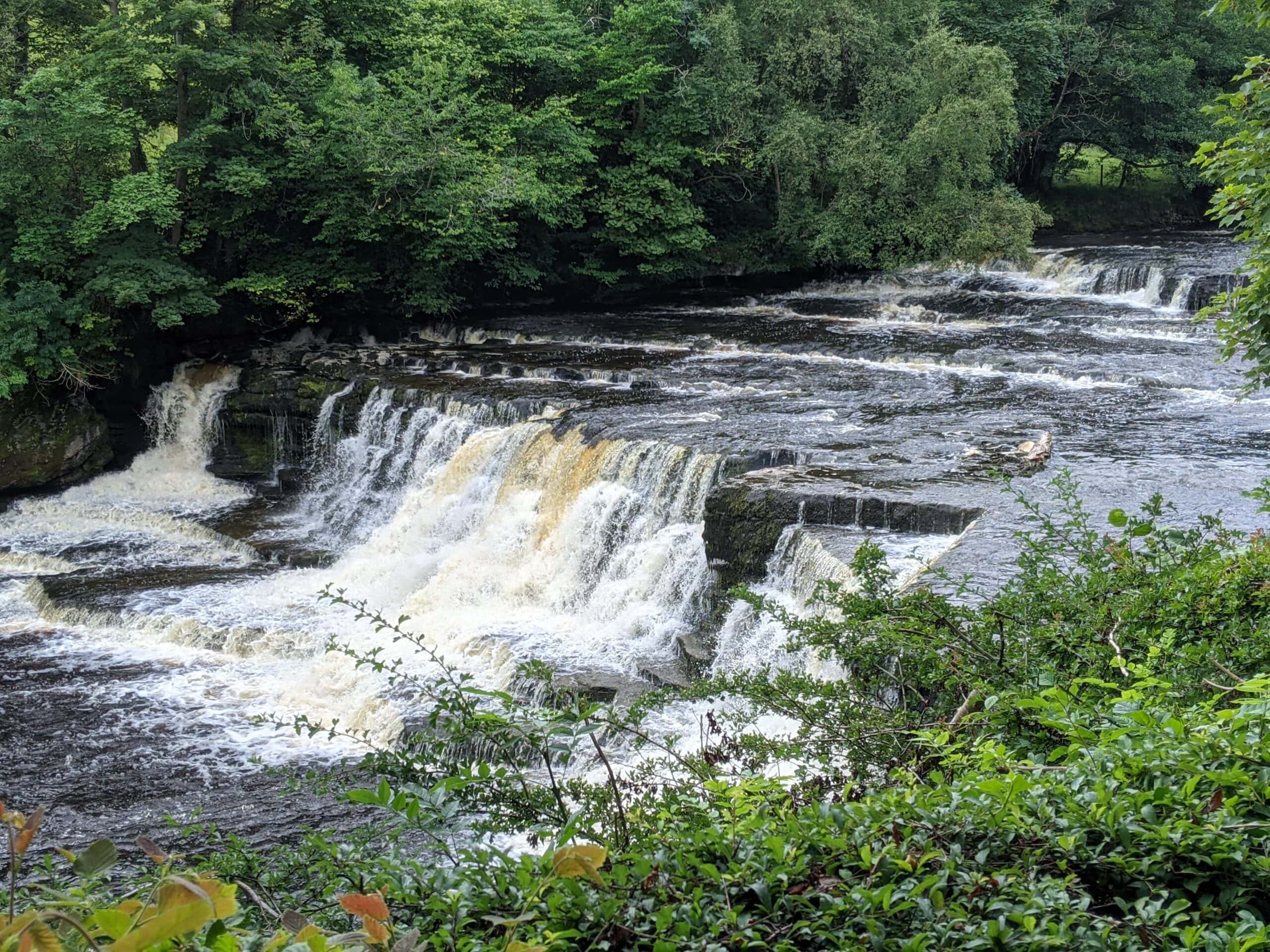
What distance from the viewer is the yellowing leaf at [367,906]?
1.79m

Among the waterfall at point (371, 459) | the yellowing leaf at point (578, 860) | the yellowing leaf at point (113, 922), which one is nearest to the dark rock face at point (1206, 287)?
the waterfall at point (371, 459)

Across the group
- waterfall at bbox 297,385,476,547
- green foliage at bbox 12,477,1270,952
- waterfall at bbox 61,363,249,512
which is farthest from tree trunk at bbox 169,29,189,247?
green foliage at bbox 12,477,1270,952

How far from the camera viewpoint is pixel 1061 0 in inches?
1088

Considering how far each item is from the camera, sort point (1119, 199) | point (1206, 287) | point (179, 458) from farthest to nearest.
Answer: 1. point (1119, 199)
2. point (1206, 287)
3. point (179, 458)

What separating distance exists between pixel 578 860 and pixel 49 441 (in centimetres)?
1642

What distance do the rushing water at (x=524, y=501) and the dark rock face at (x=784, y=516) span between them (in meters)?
0.23

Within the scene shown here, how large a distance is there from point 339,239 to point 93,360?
13.9ft

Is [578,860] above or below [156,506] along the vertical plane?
above

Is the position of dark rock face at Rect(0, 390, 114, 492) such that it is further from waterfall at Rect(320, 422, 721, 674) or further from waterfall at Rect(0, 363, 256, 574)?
waterfall at Rect(320, 422, 721, 674)

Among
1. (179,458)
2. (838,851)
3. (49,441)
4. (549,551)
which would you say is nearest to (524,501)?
(549,551)

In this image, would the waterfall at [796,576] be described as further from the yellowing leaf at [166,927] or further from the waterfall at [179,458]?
the waterfall at [179,458]

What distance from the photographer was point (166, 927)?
5.00 feet

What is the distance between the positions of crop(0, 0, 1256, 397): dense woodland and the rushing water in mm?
1794

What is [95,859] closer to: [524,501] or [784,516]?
[784,516]
